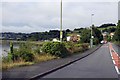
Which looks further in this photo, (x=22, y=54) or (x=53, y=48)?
(x=53, y=48)

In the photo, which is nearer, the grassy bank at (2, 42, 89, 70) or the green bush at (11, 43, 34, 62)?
the grassy bank at (2, 42, 89, 70)

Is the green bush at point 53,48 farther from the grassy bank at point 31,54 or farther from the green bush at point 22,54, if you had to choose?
the green bush at point 22,54

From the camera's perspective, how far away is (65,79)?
14.5 metres

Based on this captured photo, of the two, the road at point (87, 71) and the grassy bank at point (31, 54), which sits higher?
the grassy bank at point (31, 54)

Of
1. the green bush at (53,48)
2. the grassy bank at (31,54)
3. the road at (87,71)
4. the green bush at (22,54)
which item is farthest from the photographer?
the green bush at (53,48)

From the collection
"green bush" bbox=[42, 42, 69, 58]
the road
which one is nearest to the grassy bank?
"green bush" bbox=[42, 42, 69, 58]

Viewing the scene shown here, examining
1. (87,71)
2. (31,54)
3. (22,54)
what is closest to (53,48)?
(31,54)

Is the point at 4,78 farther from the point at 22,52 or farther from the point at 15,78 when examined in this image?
the point at 22,52

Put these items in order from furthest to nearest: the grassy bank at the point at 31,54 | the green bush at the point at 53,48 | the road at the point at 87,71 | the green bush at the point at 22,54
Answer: the green bush at the point at 53,48 < the green bush at the point at 22,54 < the grassy bank at the point at 31,54 < the road at the point at 87,71

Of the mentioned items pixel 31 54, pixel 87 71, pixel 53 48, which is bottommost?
pixel 87 71

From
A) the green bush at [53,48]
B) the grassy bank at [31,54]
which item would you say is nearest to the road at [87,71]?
the grassy bank at [31,54]

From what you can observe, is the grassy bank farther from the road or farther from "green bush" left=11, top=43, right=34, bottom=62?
the road

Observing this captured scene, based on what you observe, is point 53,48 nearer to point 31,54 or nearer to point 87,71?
point 31,54

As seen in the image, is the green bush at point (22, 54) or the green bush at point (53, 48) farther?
the green bush at point (53, 48)
